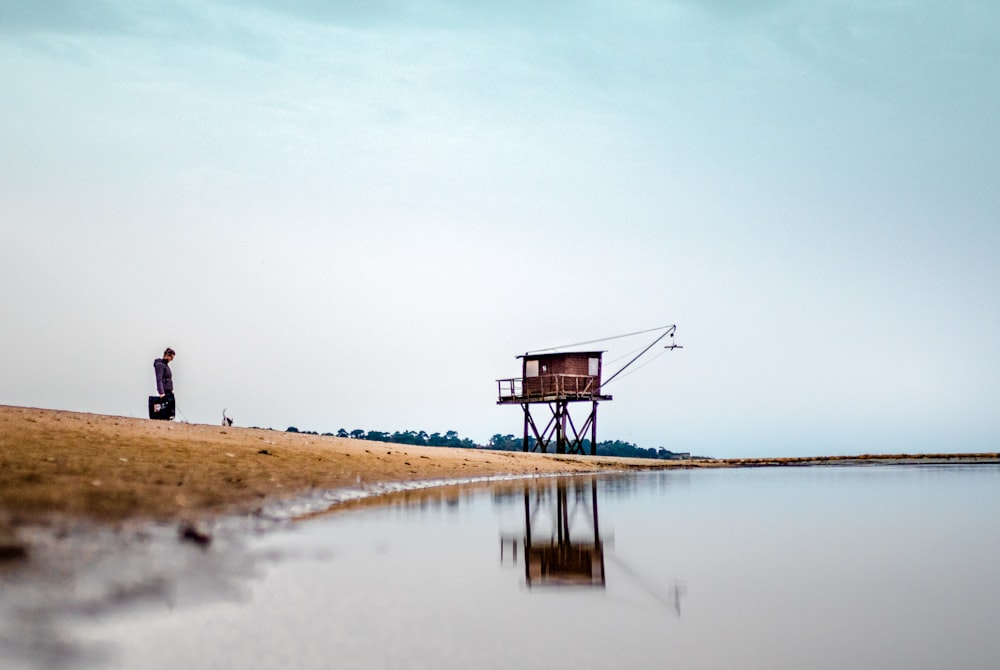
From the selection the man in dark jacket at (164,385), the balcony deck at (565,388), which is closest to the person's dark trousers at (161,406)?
the man in dark jacket at (164,385)

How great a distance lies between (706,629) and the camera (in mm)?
7297

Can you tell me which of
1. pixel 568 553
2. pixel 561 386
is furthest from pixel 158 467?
pixel 561 386

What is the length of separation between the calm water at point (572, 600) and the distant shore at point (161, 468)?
6.62 feet

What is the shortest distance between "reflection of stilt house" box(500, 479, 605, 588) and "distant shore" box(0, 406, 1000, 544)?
4527 millimetres

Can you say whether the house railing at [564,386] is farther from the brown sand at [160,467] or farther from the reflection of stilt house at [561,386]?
the brown sand at [160,467]

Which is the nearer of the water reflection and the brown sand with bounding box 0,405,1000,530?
the water reflection

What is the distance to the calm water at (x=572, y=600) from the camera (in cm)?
623

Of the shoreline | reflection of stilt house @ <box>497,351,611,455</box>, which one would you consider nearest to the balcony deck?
reflection of stilt house @ <box>497,351,611,455</box>

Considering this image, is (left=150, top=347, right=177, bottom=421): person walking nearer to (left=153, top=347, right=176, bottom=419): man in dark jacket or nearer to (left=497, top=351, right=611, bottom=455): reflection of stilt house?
(left=153, top=347, right=176, bottom=419): man in dark jacket

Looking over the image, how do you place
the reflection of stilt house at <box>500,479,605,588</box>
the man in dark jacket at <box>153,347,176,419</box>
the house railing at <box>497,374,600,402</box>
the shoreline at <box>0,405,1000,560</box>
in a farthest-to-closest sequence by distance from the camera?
1. the house railing at <box>497,374,600,402</box>
2. the man in dark jacket at <box>153,347,176,419</box>
3. the shoreline at <box>0,405,1000,560</box>
4. the reflection of stilt house at <box>500,479,605,588</box>

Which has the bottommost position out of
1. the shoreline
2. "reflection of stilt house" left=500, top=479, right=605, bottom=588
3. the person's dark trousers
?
"reflection of stilt house" left=500, top=479, right=605, bottom=588

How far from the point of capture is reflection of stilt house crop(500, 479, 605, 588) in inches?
396

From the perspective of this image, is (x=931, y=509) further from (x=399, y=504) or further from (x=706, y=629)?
(x=706, y=629)

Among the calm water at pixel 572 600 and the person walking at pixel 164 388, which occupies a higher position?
the person walking at pixel 164 388
